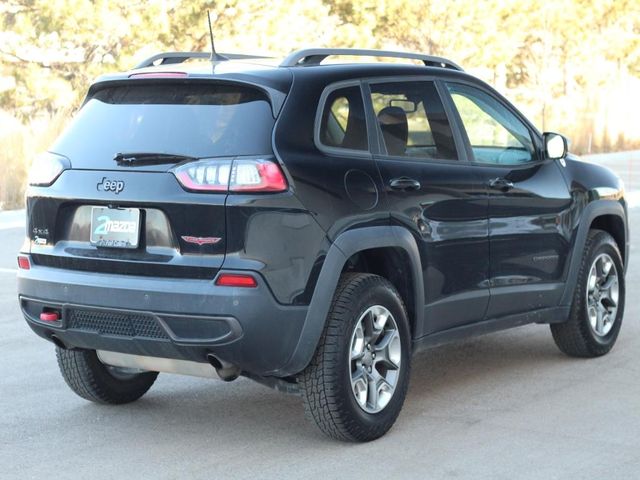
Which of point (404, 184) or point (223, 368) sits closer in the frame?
point (223, 368)

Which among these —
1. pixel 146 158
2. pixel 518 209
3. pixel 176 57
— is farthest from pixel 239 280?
pixel 518 209

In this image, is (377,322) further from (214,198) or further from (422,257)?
(214,198)

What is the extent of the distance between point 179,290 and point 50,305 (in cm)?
77

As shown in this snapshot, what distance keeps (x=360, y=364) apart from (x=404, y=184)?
93cm

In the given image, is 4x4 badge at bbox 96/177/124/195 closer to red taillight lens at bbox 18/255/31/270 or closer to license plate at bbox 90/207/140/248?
license plate at bbox 90/207/140/248

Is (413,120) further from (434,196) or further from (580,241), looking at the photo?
(580,241)

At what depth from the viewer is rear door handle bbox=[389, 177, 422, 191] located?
21.3 feet

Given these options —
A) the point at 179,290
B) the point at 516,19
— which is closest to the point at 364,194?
the point at 179,290

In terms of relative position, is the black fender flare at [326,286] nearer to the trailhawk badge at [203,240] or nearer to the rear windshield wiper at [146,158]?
the trailhawk badge at [203,240]

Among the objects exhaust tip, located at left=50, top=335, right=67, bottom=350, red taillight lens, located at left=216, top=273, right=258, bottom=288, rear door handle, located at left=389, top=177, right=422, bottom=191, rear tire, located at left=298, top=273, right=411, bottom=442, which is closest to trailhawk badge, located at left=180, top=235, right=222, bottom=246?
red taillight lens, located at left=216, top=273, right=258, bottom=288

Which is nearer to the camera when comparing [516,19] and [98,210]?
[98,210]

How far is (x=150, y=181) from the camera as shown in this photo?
5980 millimetres

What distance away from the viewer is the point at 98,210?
6.11 meters

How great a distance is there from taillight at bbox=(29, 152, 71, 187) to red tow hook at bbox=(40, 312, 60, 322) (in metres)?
0.62
